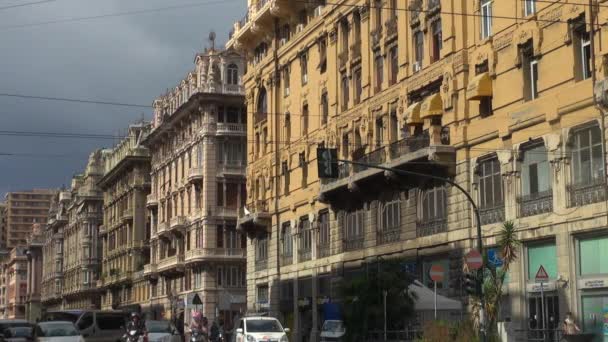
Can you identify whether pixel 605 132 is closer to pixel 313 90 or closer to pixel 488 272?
pixel 488 272

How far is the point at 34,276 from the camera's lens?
602 feet

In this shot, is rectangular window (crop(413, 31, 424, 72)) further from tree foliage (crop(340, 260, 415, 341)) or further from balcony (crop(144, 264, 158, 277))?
balcony (crop(144, 264, 158, 277))

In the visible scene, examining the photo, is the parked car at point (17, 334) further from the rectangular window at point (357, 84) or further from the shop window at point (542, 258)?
the shop window at point (542, 258)

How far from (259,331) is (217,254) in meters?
40.8

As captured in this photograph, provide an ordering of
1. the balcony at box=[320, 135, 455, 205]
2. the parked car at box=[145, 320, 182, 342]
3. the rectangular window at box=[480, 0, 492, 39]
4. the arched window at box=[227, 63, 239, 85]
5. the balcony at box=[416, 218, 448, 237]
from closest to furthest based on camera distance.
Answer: the rectangular window at box=[480, 0, 492, 39]
the balcony at box=[320, 135, 455, 205]
the balcony at box=[416, 218, 448, 237]
the parked car at box=[145, 320, 182, 342]
the arched window at box=[227, 63, 239, 85]

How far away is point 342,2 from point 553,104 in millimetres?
19394

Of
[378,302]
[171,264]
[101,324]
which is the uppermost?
[171,264]

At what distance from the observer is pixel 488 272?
123 feet

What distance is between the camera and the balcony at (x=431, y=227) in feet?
136

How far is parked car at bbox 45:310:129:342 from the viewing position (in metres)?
49.8

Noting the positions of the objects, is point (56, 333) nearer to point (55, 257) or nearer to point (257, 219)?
point (257, 219)

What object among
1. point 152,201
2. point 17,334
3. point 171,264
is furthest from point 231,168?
point 17,334

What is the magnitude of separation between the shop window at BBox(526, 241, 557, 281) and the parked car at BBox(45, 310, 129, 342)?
21980 millimetres

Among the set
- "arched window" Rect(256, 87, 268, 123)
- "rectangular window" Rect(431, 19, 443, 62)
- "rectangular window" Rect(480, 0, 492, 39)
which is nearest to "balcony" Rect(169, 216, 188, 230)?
"arched window" Rect(256, 87, 268, 123)
